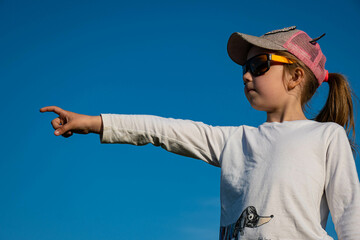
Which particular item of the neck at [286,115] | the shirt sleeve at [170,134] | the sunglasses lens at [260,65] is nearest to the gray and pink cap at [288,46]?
the sunglasses lens at [260,65]

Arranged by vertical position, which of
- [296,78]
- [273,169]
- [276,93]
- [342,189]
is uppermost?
[296,78]

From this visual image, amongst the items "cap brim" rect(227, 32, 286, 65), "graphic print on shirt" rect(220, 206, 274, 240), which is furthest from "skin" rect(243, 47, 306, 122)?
"graphic print on shirt" rect(220, 206, 274, 240)

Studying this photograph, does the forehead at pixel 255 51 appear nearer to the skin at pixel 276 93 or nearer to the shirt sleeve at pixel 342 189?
the skin at pixel 276 93

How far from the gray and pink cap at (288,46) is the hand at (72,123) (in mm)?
1597

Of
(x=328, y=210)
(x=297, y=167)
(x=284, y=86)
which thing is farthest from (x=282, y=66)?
(x=328, y=210)

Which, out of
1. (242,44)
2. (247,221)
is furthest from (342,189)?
(242,44)

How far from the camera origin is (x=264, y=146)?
3.76 meters

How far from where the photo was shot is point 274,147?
3711 mm

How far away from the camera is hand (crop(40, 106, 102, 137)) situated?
137 inches

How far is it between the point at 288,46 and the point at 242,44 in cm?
49

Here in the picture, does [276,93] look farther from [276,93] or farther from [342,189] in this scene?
[342,189]

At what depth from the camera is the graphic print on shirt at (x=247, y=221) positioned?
3.42 metres

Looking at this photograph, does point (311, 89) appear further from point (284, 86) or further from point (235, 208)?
point (235, 208)

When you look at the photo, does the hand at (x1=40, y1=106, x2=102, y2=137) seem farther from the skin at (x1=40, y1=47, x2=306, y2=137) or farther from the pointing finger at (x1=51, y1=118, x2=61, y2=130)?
the skin at (x1=40, y1=47, x2=306, y2=137)
